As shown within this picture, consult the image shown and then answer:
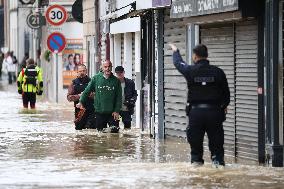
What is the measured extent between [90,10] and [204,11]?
20.1 meters

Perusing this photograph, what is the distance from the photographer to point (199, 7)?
20.4m

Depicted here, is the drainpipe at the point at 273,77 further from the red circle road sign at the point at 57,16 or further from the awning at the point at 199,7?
the red circle road sign at the point at 57,16

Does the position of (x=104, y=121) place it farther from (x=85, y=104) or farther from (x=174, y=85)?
(x=174, y=85)

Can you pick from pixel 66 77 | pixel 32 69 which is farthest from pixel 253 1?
pixel 66 77

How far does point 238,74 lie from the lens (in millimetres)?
19922

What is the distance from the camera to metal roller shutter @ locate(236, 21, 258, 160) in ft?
62.7

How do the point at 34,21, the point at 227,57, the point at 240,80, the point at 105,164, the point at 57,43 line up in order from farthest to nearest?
the point at 34,21 < the point at 57,43 < the point at 227,57 < the point at 240,80 < the point at 105,164

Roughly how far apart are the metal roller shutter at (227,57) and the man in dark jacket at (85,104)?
674 cm

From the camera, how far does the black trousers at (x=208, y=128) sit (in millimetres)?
16969

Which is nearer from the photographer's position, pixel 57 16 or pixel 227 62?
pixel 227 62

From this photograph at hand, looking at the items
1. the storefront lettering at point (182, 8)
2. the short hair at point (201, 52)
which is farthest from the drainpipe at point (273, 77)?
the storefront lettering at point (182, 8)

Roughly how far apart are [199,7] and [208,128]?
387cm

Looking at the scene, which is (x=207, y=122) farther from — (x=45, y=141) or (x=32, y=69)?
(x=32, y=69)

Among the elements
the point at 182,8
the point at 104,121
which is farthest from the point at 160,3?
the point at 104,121
